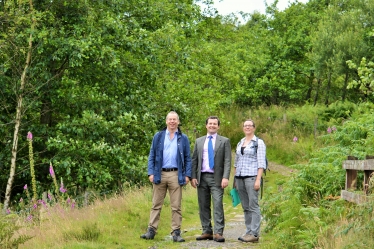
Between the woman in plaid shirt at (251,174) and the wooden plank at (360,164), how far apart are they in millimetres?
1394

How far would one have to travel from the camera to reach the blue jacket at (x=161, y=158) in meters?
9.51

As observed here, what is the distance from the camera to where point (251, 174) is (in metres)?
9.40

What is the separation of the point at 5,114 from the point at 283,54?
30.1 metres

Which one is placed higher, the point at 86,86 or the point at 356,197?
the point at 86,86

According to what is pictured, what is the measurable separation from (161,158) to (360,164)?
3.19m

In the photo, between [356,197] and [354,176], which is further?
[354,176]

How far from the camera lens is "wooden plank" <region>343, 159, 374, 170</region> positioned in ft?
24.2

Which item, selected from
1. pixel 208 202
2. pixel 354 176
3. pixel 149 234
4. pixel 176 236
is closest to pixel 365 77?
pixel 354 176

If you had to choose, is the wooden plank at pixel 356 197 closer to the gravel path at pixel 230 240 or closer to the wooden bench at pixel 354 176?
the wooden bench at pixel 354 176

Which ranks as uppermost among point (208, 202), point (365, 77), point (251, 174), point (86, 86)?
point (365, 77)

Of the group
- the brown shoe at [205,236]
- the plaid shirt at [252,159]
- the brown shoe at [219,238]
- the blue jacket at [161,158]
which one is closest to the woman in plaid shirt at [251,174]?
the plaid shirt at [252,159]

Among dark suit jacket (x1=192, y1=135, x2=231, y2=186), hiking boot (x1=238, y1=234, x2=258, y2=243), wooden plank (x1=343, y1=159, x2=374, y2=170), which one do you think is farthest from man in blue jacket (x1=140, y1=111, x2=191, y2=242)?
wooden plank (x1=343, y1=159, x2=374, y2=170)

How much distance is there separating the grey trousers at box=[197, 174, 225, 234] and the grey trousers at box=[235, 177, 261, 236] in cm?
34

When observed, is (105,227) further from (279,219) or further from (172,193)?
(279,219)
